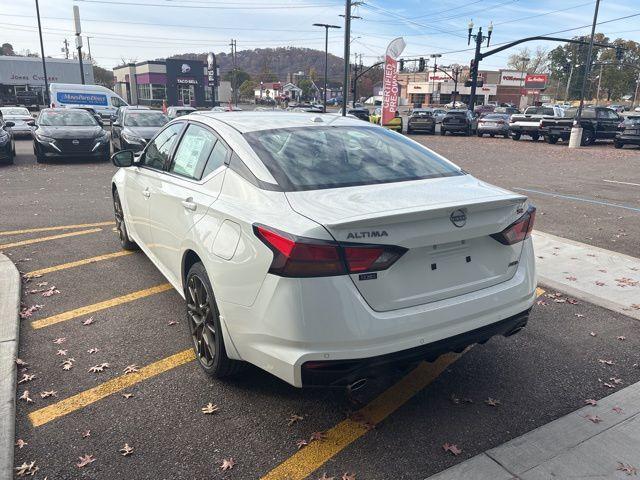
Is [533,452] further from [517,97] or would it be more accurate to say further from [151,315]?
[517,97]

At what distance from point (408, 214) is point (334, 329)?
0.67 metres

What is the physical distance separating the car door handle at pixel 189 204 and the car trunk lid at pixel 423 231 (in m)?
0.88

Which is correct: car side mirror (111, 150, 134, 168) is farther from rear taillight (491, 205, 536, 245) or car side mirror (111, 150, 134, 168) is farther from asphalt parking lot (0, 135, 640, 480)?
rear taillight (491, 205, 536, 245)

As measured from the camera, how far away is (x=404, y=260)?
259 cm

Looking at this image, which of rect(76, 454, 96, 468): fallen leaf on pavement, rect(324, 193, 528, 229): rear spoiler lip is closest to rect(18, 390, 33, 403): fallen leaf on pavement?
rect(76, 454, 96, 468): fallen leaf on pavement

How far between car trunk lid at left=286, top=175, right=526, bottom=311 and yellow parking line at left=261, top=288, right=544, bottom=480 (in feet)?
2.81

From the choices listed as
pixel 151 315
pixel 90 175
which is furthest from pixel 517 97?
pixel 151 315

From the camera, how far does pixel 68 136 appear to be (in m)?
14.9

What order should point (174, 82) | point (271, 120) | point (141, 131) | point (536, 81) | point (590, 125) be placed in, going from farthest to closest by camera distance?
point (536, 81)
point (174, 82)
point (590, 125)
point (141, 131)
point (271, 120)

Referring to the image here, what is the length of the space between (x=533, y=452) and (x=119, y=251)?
5127mm

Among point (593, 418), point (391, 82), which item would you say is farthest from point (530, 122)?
point (593, 418)

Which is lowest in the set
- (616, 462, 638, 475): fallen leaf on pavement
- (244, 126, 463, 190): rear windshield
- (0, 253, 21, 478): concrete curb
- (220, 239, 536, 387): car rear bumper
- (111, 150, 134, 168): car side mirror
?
(0, 253, 21, 478): concrete curb

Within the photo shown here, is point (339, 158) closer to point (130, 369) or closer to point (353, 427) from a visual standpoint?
point (353, 427)

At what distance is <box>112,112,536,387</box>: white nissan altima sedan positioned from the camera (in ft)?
8.06
